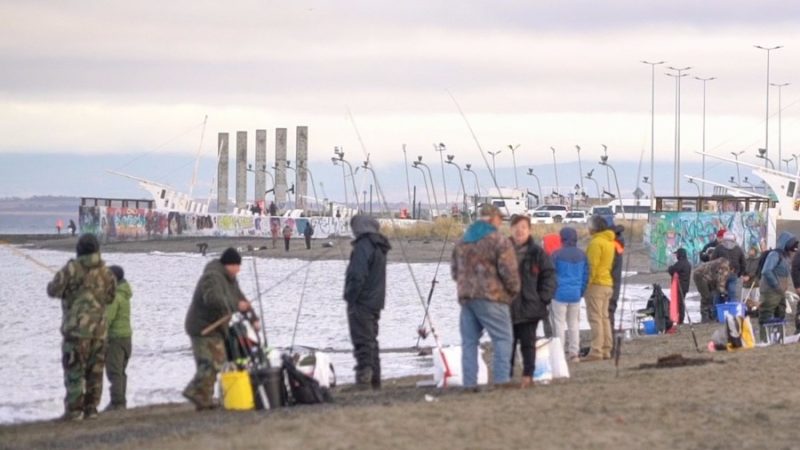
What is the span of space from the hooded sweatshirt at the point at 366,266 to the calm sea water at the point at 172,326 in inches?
117

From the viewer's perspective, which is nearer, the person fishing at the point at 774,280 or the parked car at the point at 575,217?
the person fishing at the point at 774,280

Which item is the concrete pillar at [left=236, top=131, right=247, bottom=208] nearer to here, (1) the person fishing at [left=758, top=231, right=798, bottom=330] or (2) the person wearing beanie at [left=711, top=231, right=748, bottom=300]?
(2) the person wearing beanie at [left=711, top=231, right=748, bottom=300]

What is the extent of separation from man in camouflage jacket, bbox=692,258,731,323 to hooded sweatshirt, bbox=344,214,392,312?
9357 mm

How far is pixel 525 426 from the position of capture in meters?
10.9

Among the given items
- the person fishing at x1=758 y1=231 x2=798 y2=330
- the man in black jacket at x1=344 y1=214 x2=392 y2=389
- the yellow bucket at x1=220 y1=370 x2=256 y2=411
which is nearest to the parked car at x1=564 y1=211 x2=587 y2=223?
the person fishing at x1=758 y1=231 x2=798 y2=330

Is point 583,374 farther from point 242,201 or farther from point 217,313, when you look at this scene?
point 242,201

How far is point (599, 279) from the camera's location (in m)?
17.2

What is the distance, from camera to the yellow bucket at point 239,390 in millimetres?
12703

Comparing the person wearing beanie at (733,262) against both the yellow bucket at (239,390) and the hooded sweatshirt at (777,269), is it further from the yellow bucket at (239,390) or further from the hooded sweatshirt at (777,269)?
the yellow bucket at (239,390)

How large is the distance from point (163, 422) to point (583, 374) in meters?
4.42

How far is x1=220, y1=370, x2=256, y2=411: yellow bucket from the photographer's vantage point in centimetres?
1270

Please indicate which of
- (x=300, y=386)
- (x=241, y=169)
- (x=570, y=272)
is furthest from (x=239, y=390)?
(x=241, y=169)

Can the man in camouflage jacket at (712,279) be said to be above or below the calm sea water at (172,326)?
above

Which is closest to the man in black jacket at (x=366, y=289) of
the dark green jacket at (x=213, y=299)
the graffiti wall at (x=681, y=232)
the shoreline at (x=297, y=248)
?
the dark green jacket at (x=213, y=299)
